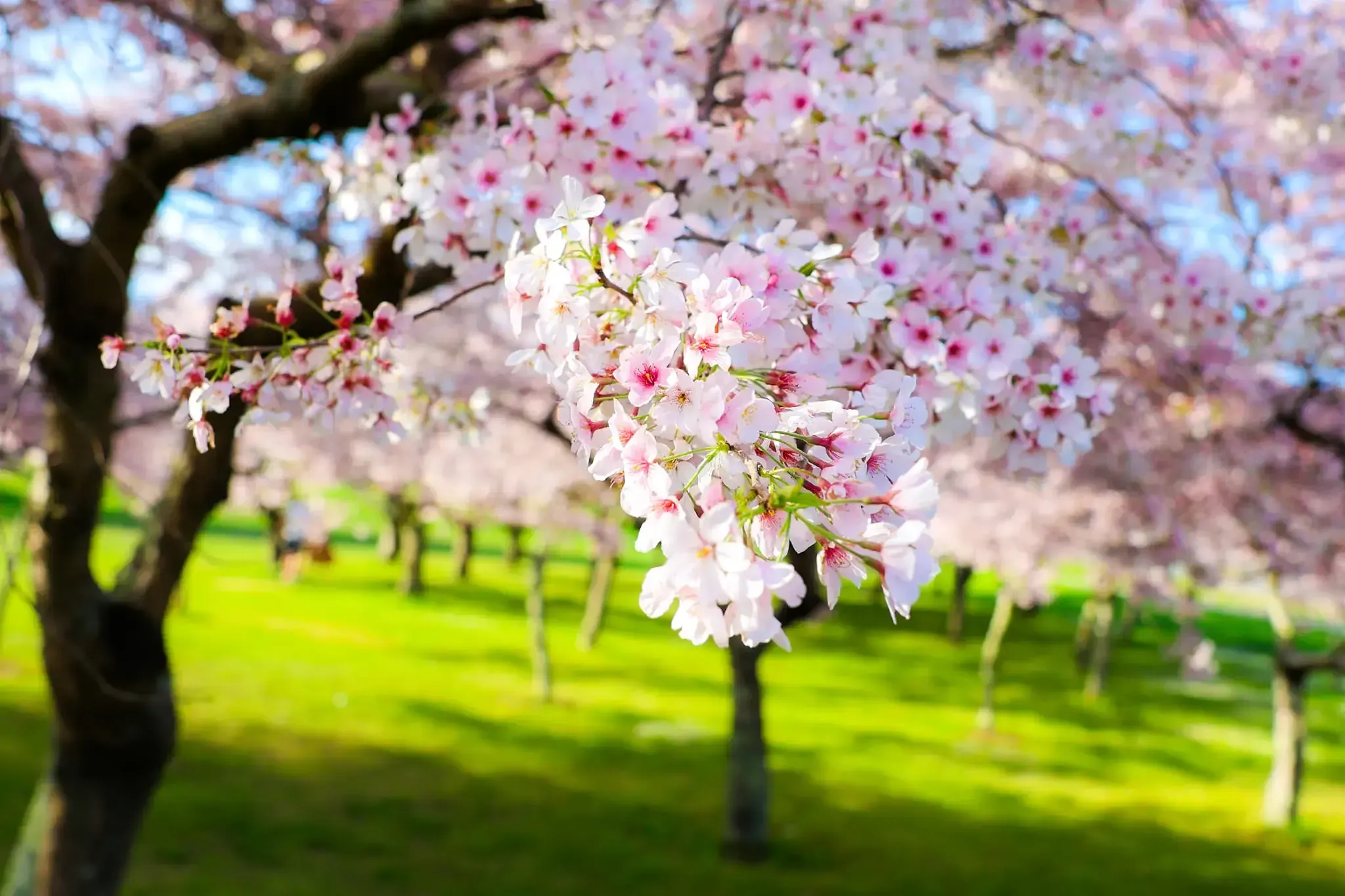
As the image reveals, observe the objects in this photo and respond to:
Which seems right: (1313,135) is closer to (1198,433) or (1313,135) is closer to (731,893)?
(1198,433)

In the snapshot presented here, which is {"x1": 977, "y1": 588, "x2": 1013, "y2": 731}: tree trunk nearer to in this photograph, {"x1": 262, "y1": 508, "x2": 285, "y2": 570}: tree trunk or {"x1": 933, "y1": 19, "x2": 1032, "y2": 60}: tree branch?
{"x1": 933, "y1": 19, "x2": 1032, "y2": 60}: tree branch

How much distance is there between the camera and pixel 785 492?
4.92 ft

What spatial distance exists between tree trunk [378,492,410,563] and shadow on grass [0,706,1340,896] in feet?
49.2

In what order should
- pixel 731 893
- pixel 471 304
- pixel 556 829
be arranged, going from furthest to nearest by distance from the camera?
pixel 471 304, pixel 556 829, pixel 731 893

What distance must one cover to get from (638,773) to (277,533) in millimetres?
19190

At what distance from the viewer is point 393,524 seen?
38.4 m

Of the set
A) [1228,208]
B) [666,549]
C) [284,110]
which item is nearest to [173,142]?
[284,110]

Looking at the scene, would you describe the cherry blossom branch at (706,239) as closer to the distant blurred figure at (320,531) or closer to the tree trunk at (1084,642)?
the distant blurred figure at (320,531)

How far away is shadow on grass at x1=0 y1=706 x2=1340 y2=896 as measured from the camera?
905cm

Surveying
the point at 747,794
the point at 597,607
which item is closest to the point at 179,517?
the point at 747,794

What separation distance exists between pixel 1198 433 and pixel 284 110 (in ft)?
22.9

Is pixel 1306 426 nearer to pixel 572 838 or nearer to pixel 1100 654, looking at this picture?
pixel 572 838

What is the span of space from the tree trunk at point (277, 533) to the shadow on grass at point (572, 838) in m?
13.0

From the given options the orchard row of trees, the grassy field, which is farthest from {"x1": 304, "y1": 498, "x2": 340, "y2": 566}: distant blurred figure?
the orchard row of trees
